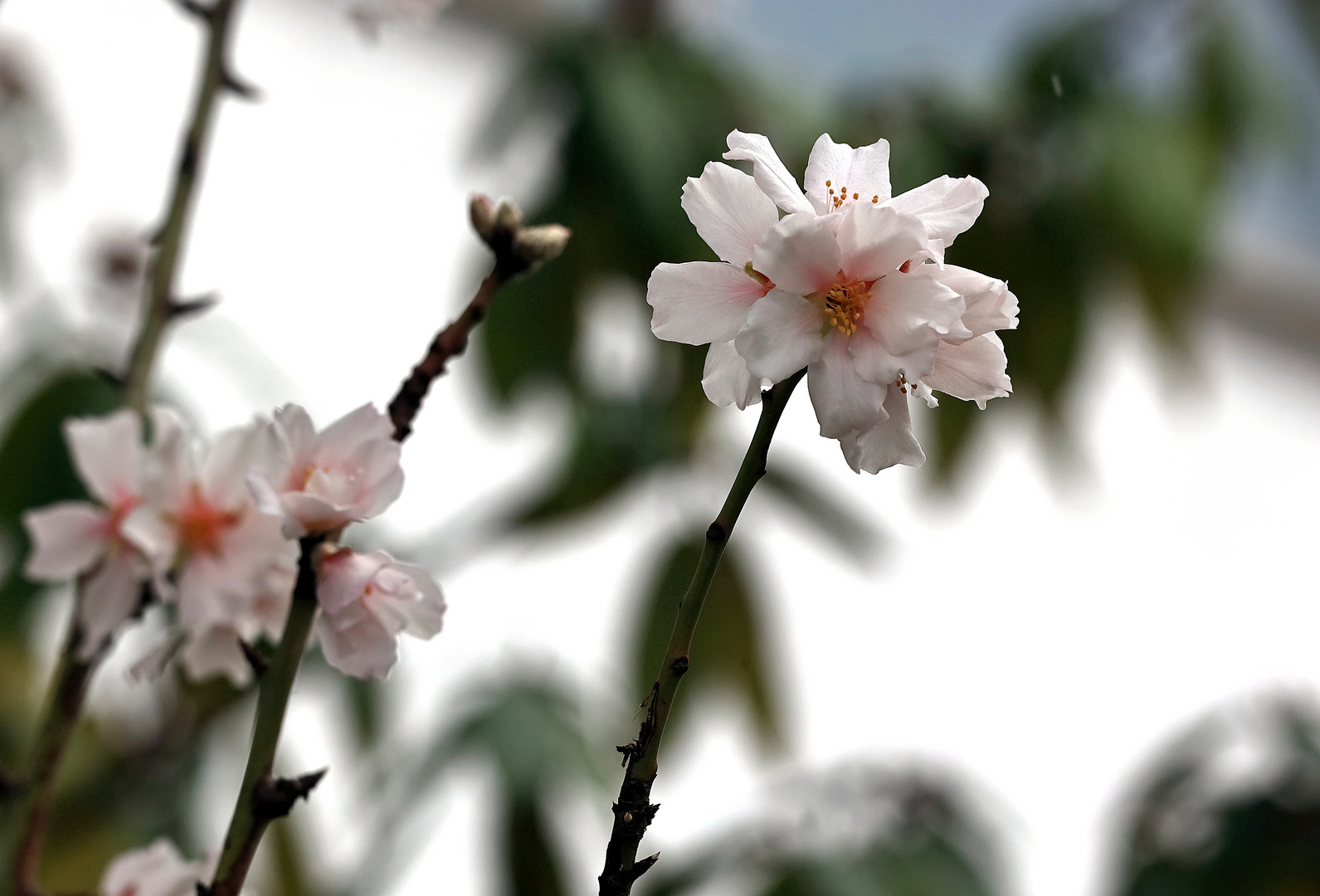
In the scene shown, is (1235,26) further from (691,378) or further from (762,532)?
(762,532)

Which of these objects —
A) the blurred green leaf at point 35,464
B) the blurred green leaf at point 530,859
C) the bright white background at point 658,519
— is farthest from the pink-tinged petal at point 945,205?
the bright white background at point 658,519

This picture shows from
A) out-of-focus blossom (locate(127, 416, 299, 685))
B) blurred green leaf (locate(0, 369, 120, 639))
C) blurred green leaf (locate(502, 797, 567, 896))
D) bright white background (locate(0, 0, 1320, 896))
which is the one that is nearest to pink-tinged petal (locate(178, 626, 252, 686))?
out-of-focus blossom (locate(127, 416, 299, 685))

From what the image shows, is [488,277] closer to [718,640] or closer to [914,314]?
[914,314]

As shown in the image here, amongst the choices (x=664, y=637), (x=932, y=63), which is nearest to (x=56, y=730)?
(x=664, y=637)

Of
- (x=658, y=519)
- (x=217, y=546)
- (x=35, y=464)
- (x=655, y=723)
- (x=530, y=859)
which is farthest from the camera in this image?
Result: (x=658, y=519)

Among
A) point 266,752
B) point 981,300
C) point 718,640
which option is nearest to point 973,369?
point 981,300

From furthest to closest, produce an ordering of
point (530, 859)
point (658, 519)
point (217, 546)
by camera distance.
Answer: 1. point (658, 519)
2. point (530, 859)
3. point (217, 546)

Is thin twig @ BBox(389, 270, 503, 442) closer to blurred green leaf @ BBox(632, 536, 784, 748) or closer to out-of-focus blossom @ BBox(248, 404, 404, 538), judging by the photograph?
out-of-focus blossom @ BBox(248, 404, 404, 538)
